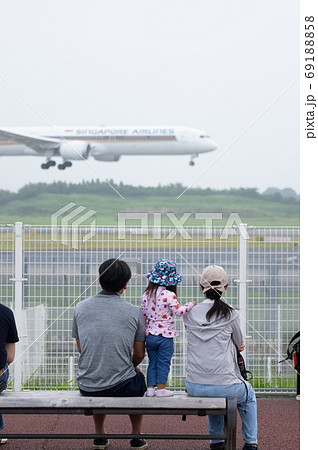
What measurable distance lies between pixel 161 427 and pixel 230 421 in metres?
0.88

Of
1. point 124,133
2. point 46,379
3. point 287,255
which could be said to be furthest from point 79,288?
point 124,133

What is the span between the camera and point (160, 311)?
2.37m

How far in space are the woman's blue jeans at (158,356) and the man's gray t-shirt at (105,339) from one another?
0.13 meters

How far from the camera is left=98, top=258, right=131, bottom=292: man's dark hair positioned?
7.44ft

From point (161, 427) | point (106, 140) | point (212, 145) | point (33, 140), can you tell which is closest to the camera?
point (161, 427)

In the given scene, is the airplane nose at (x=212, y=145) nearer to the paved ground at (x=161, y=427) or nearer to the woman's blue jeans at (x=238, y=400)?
the paved ground at (x=161, y=427)

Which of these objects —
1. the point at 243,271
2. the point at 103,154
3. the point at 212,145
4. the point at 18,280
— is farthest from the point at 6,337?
the point at 212,145

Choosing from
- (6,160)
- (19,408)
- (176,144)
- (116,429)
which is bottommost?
(116,429)

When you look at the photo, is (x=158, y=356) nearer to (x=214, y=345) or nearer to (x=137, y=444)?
(x=214, y=345)

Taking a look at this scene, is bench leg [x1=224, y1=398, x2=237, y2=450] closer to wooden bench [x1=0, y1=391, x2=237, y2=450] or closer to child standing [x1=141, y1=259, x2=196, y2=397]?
wooden bench [x1=0, y1=391, x2=237, y2=450]

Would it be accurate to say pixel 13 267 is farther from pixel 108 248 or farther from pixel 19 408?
pixel 19 408

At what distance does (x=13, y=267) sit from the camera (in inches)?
148

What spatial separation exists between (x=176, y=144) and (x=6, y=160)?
1650 centimetres

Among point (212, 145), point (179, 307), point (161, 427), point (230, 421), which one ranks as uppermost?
point (212, 145)
